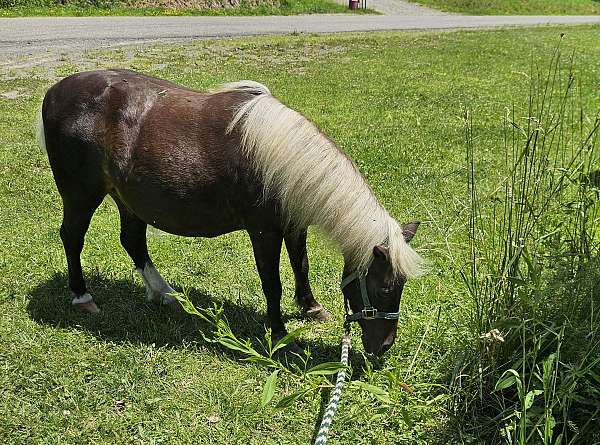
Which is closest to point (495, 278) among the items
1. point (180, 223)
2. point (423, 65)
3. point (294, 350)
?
point (294, 350)

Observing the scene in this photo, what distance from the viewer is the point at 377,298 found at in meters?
3.17

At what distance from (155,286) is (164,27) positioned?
14.8m

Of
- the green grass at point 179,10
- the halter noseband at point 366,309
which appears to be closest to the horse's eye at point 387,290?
the halter noseband at point 366,309

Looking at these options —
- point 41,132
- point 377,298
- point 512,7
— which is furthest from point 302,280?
point 512,7

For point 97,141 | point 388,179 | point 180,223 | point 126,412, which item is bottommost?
point 126,412

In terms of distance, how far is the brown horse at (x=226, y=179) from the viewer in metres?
3.17

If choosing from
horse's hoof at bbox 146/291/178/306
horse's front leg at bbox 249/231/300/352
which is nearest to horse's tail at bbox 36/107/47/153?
horse's hoof at bbox 146/291/178/306

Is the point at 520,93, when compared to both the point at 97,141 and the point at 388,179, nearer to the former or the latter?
the point at 388,179

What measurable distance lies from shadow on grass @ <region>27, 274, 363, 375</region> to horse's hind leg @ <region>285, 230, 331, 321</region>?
154 millimetres

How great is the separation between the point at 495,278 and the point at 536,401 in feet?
2.01

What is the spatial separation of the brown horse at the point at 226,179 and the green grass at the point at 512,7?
90.5ft

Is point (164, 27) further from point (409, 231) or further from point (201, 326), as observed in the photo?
point (409, 231)

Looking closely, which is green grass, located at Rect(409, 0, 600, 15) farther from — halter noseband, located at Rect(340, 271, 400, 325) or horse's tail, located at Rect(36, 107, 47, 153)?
halter noseband, located at Rect(340, 271, 400, 325)

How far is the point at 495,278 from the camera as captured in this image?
2922mm
